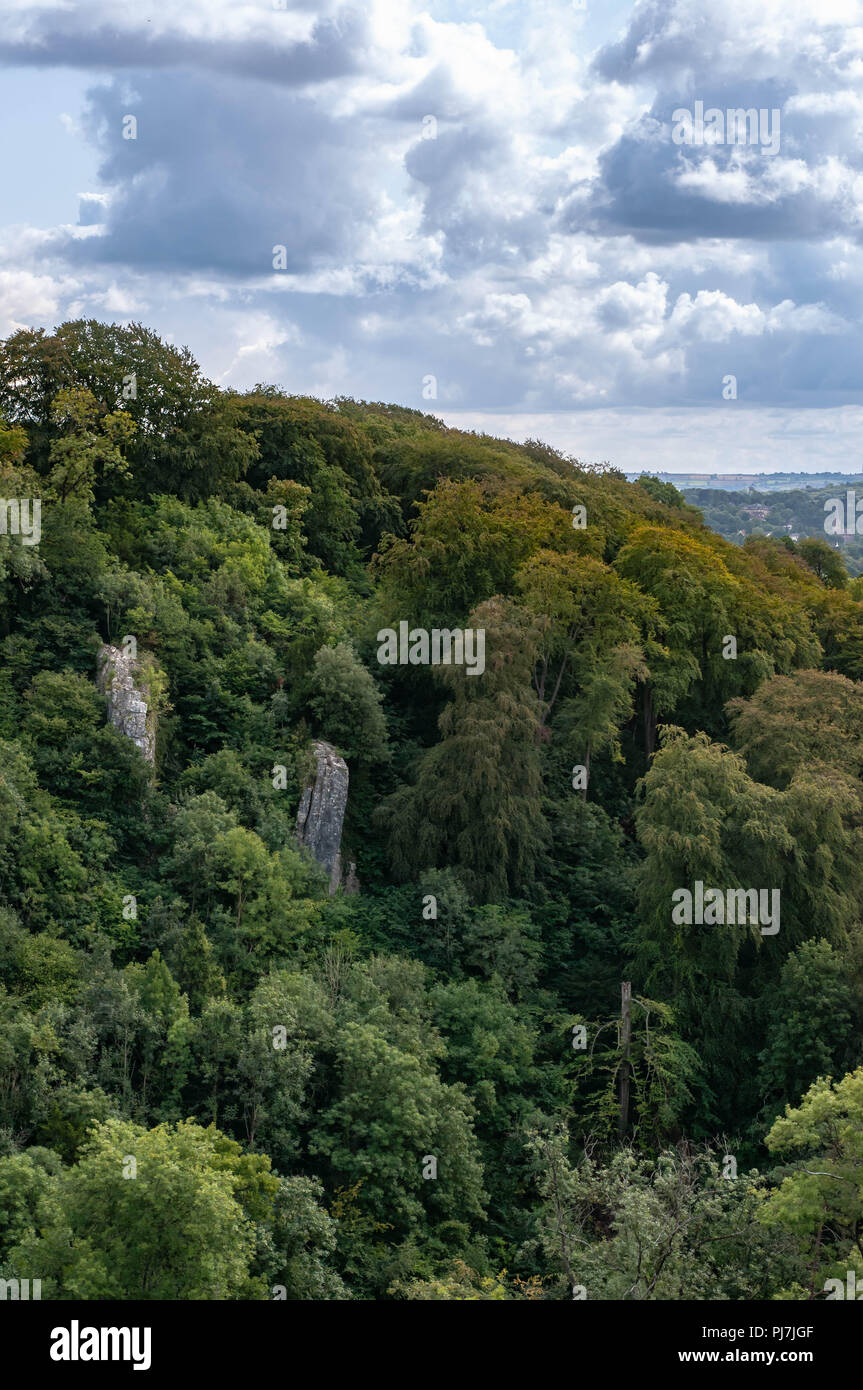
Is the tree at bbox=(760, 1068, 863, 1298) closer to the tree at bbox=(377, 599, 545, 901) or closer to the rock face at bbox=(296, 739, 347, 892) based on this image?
the tree at bbox=(377, 599, 545, 901)

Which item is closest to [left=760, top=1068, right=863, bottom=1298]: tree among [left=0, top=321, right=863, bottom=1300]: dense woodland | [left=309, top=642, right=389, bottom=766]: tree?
[left=0, top=321, right=863, bottom=1300]: dense woodland

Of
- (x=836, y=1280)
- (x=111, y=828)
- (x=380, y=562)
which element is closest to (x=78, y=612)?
(x=111, y=828)

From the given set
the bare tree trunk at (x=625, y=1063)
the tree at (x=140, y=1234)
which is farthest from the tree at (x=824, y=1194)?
the tree at (x=140, y=1234)

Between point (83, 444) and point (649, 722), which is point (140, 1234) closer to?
point (83, 444)

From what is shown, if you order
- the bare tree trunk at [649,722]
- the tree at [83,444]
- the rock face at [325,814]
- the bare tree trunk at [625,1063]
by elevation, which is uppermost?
the tree at [83,444]

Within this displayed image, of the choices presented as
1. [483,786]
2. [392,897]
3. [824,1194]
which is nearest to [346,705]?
[483,786]

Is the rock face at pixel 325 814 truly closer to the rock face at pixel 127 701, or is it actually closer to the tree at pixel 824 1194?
the rock face at pixel 127 701
